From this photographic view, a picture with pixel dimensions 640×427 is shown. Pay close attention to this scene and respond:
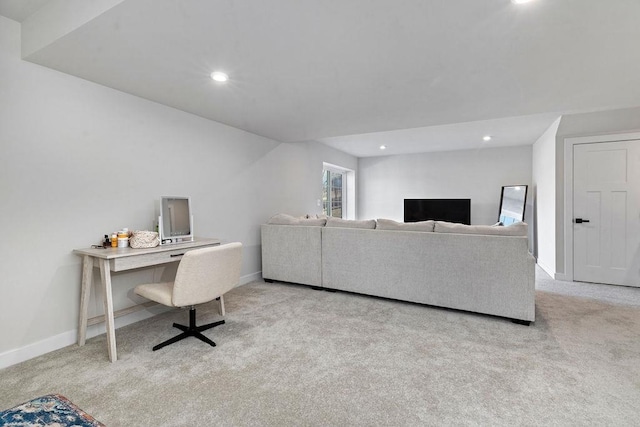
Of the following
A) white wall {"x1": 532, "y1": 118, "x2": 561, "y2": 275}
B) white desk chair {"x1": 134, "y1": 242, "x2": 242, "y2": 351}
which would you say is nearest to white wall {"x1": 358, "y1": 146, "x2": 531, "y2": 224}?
white wall {"x1": 532, "y1": 118, "x2": 561, "y2": 275}

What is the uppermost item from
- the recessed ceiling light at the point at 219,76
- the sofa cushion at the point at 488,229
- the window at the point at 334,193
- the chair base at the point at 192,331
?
the recessed ceiling light at the point at 219,76

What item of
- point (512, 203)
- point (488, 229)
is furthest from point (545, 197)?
point (488, 229)

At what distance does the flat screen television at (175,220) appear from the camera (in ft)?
9.15

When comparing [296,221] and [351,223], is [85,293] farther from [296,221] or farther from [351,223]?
A: [351,223]

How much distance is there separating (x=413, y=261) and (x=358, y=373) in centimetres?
160

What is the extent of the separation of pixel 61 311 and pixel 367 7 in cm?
309

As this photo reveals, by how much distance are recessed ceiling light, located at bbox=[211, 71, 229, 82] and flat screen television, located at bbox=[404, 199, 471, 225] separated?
5.54 meters

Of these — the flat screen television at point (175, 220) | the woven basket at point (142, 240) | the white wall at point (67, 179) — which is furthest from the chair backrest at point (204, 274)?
the white wall at point (67, 179)

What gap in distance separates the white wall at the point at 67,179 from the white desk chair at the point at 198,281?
27.5 inches

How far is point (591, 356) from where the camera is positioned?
2.16 meters

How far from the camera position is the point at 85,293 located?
2326mm

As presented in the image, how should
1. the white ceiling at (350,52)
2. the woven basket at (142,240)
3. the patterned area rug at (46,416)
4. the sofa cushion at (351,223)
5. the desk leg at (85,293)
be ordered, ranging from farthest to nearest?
1. the sofa cushion at (351,223)
2. the woven basket at (142,240)
3. the desk leg at (85,293)
4. the white ceiling at (350,52)
5. the patterned area rug at (46,416)

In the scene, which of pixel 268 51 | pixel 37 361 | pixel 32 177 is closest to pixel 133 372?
pixel 37 361

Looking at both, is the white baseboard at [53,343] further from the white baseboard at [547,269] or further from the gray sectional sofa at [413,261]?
the white baseboard at [547,269]
